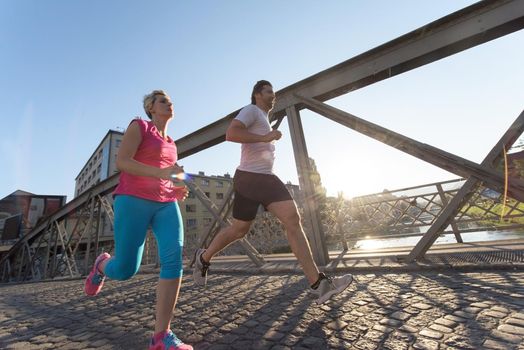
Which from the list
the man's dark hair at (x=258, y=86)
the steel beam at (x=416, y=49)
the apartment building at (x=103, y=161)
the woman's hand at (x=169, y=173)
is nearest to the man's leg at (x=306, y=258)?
the woman's hand at (x=169, y=173)

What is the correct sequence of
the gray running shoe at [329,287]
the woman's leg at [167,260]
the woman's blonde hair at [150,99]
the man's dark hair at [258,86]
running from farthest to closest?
the man's dark hair at [258,86] → the woman's blonde hair at [150,99] → the gray running shoe at [329,287] → the woman's leg at [167,260]

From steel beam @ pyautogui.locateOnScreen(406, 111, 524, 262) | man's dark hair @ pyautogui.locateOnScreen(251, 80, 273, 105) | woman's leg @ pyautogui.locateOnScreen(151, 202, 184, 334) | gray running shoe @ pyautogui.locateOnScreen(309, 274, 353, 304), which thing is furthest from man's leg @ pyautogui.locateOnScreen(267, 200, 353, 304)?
steel beam @ pyautogui.locateOnScreen(406, 111, 524, 262)

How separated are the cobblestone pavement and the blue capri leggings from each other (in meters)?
0.51

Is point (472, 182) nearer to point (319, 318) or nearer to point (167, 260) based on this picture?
point (319, 318)

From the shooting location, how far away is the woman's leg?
1.56 metres

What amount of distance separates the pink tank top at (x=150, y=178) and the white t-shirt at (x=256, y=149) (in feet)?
2.37

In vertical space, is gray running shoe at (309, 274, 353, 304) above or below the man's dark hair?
below

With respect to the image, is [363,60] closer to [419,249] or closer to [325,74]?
[325,74]

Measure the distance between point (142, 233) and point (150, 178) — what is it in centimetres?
39

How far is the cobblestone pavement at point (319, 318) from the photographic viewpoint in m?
1.44

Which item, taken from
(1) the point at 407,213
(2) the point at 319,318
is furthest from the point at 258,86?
(1) the point at 407,213

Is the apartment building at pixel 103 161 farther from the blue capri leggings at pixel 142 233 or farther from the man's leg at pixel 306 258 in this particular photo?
the man's leg at pixel 306 258

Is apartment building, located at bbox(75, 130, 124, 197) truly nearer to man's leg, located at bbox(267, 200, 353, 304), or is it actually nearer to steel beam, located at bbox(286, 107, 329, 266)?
steel beam, located at bbox(286, 107, 329, 266)

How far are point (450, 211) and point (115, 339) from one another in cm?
321
